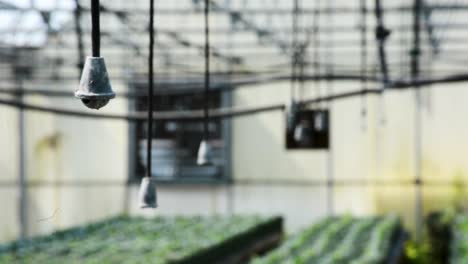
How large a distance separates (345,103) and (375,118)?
82 centimetres

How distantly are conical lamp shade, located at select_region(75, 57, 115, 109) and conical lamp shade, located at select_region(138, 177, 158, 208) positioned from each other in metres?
1.85

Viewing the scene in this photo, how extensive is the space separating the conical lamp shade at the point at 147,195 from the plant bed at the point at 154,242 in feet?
17.1

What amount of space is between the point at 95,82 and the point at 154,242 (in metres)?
9.60

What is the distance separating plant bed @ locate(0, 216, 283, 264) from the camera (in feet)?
34.5

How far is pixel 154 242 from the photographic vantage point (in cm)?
1221

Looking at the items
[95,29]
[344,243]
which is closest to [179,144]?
[344,243]

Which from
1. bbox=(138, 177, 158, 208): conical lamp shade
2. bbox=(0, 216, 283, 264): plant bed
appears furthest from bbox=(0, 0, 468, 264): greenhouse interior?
bbox=(138, 177, 158, 208): conical lamp shade

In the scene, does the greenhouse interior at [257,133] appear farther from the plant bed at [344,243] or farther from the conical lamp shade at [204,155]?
the conical lamp shade at [204,155]

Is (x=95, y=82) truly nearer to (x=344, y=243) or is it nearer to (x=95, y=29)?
(x=95, y=29)

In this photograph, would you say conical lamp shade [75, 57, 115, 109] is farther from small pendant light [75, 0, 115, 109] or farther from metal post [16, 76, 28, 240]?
metal post [16, 76, 28, 240]

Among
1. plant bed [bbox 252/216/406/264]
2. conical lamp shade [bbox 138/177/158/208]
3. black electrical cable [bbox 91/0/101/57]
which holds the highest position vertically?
black electrical cable [bbox 91/0/101/57]

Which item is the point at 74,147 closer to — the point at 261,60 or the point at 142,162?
the point at 142,162

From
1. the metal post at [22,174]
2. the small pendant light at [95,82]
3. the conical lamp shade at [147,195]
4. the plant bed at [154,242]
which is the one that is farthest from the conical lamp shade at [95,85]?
the metal post at [22,174]

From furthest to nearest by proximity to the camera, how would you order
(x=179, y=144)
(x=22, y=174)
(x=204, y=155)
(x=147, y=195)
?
(x=179, y=144) < (x=22, y=174) < (x=204, y=155) < (x=147, y=195)
